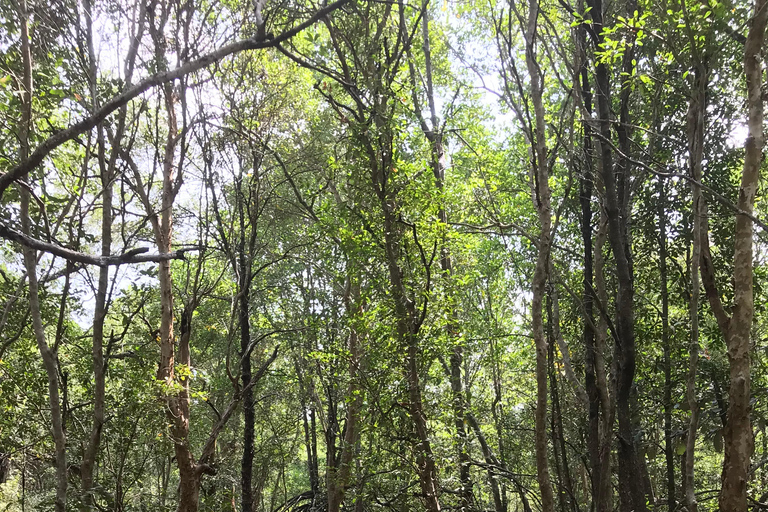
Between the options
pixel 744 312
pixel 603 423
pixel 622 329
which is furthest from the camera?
pixel 603 423

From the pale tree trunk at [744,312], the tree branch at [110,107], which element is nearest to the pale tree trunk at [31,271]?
the tree branch at [110,107]

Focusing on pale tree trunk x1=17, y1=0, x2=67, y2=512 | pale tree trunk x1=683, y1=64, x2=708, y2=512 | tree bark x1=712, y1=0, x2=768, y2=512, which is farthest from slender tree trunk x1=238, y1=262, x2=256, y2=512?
tree bark x1=712, y1=0, x2=768, y2=512

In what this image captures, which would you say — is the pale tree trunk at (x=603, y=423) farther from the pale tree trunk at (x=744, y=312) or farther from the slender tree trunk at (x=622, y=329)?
the pale tree trunk at (x=744, y=312)

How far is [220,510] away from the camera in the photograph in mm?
7543

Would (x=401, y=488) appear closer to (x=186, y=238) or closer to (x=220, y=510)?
(x=220, y=510)

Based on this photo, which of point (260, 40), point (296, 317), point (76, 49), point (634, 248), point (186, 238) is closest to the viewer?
point (260, 40)

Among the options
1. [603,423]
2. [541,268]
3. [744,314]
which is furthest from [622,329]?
[744,314]

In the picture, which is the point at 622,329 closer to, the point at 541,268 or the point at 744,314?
the point at 541,268

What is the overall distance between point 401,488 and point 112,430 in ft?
12.6

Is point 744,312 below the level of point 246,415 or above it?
below

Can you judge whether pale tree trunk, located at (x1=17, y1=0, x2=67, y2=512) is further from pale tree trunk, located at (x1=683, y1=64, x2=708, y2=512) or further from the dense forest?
pale tree trunk, located at (x1=683, y1=64, x2=708, y2=512)

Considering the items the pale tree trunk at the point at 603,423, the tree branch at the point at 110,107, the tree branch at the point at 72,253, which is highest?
the tree branch at the point at 110,107

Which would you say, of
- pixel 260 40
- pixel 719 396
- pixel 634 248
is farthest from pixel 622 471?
pixel 260 40

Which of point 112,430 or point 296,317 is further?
point 296,317
